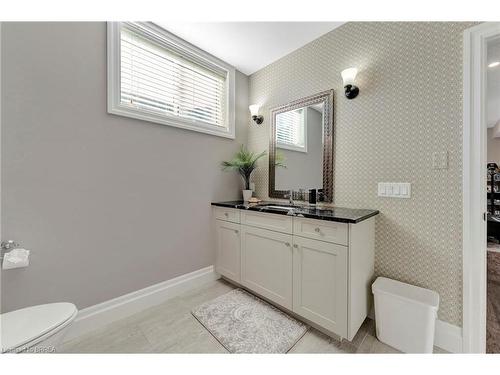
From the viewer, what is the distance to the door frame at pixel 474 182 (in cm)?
124

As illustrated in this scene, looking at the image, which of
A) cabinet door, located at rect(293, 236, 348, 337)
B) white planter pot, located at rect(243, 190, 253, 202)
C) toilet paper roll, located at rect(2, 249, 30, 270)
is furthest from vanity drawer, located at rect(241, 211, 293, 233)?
toilet paper roll, located at rect(2, 249, 30, 270)

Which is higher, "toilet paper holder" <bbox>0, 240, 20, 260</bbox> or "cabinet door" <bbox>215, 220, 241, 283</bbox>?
"toilet paper holder" <bbox>0, 240, 20, 260</bbox>

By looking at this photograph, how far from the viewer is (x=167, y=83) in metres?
1.99

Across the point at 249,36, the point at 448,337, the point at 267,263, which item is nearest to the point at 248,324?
the point at 267,263

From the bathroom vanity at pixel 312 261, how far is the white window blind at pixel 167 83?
3.85ft

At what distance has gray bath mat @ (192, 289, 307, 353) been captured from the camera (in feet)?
4.45

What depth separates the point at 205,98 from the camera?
7.59ft

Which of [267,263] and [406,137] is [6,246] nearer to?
[267,263]

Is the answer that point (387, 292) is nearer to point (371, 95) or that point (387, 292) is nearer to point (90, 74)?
point (371, 95)

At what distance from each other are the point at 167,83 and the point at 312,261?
6.97ft

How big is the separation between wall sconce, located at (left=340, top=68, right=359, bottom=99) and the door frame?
0.64 meters

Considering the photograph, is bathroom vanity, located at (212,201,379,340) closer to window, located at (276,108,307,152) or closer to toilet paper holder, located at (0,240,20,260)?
window, located at (276,108,307,152)

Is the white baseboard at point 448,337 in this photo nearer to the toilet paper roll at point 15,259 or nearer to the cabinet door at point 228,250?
the cabinet door at point 228,250

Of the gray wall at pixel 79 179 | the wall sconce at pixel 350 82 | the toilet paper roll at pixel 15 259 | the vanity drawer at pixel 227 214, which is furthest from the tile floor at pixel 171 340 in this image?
the wall sconce at pixel 350 82
